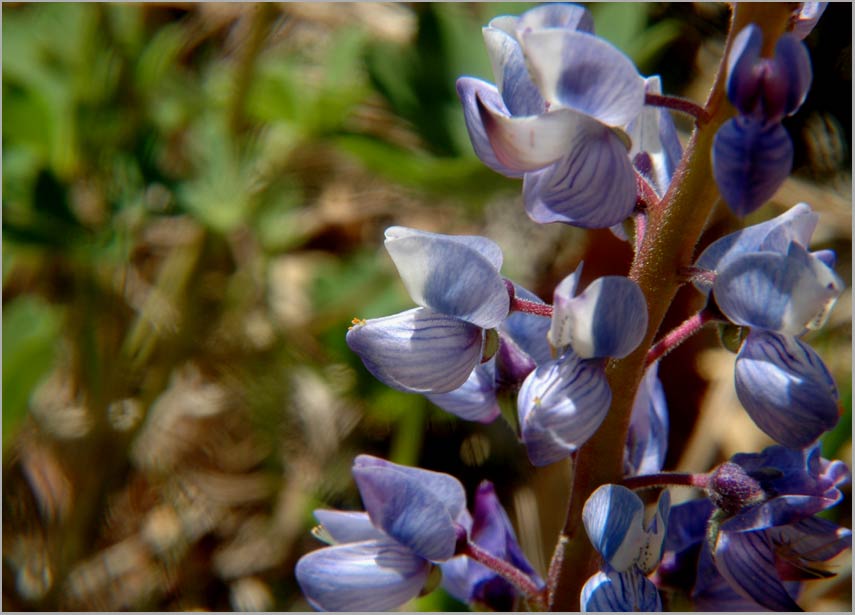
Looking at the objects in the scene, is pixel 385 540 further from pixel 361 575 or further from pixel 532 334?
pixel 532 334

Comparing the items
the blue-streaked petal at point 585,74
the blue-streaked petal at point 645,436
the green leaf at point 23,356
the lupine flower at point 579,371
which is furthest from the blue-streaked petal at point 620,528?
the green leaf at point 23,356

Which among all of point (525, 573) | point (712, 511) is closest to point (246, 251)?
point (525, 573)

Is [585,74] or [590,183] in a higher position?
[585,74]

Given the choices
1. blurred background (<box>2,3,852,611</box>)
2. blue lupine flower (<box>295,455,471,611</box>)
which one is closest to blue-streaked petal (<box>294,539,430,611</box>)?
blue lupine flower (<box>295,455,471,611</box>)

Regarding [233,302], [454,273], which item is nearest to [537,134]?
[454,273]

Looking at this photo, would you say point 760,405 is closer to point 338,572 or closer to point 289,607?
point 338,572

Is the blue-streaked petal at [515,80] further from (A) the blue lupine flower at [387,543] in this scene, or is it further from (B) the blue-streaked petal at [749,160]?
(A) the blue lupine flower at [387,543]

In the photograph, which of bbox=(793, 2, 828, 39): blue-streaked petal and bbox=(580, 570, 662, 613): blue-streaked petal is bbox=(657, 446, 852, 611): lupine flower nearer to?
bbox=(580, 570, 662, 613): blue-streaked petal
